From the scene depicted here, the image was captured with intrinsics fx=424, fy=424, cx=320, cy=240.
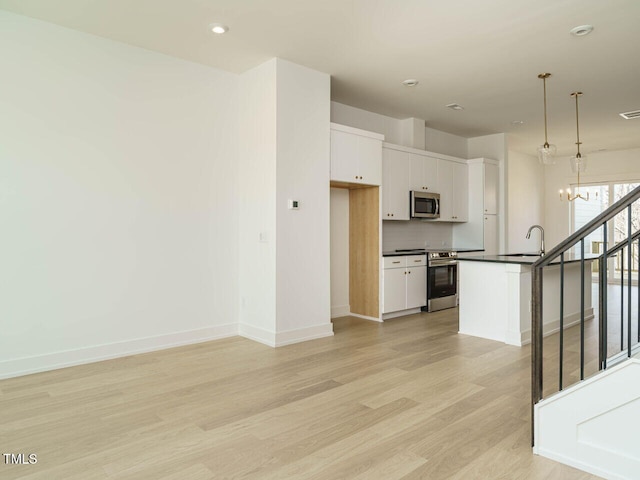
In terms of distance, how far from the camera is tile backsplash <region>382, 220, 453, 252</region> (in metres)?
6.40

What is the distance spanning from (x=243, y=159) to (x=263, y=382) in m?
2.54

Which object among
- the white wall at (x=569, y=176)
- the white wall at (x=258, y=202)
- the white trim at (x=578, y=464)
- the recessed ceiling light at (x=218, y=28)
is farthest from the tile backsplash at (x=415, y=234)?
the white trim at (x=578, y=464)

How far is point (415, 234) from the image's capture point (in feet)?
22.3

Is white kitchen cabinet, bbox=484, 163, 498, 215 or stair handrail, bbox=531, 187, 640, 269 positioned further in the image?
white kitchen cabinet, bbox=484, 163, 498, 215

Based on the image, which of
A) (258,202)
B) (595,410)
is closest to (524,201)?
(258,202)

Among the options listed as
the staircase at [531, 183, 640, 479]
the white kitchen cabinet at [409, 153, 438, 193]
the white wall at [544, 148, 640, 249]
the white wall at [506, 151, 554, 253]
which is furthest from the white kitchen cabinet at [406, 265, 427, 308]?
the white wall at [544, 148, 640, 249]

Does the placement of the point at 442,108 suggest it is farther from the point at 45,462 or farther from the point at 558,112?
the point at 45,462

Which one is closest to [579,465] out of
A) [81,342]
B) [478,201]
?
[81,342]

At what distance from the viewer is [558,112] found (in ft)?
20.5

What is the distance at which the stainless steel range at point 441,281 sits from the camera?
A: 19.9ft

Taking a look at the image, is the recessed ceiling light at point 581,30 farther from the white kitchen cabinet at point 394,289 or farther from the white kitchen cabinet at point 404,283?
the white kitchen cabinet at point 394,289

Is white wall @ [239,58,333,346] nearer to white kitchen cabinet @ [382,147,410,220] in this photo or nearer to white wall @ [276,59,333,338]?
Answer: white wall @ [276,59,333,338]

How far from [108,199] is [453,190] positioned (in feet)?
16.8

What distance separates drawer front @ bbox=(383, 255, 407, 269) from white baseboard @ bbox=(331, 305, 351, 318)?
0.86 metres
